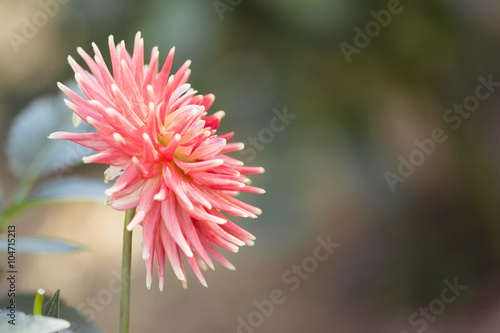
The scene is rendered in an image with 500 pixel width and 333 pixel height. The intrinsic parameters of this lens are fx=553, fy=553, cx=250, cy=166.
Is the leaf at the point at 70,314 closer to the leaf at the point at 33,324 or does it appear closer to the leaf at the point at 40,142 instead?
the leaf at the point at 33,324

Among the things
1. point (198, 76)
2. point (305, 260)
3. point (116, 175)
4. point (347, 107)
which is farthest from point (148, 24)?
point (305, 260)

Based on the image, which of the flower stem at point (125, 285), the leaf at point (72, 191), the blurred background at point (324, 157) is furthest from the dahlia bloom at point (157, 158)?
the blurred background at point (324, 157)

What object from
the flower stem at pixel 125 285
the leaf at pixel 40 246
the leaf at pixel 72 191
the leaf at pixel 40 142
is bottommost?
the flower stem at pixel 125 285

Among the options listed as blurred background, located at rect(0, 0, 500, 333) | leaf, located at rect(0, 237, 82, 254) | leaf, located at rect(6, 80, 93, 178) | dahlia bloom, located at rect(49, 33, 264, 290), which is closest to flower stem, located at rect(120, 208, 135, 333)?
dahlia bloom, located at rect(49, 33, 264, 290)

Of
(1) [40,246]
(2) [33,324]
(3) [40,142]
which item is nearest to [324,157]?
(3) [40,142]

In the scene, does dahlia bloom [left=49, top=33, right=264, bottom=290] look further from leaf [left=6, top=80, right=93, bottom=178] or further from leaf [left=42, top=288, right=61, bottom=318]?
leaf [left=6, top=80, right=93, bottom=178]
